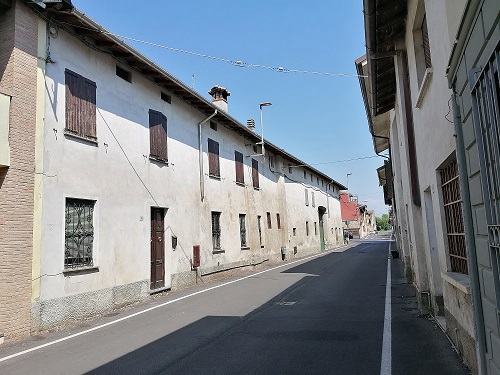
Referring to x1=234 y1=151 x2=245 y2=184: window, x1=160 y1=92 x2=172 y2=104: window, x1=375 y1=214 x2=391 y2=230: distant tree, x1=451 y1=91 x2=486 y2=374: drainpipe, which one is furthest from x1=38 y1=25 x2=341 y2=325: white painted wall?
x1=375 y1=214 x2=391 y2=230: distant tree

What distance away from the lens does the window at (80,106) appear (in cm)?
935

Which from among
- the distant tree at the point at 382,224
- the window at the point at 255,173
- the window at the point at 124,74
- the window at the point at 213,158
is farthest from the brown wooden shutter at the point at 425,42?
the distant tree at the point at 382,224

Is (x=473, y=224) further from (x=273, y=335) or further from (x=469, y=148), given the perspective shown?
(x=273, y=335)

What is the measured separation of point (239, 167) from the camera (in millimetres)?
19734

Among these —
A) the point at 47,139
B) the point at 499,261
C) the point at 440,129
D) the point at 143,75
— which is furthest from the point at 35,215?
the point at 499,261

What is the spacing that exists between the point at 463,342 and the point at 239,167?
611 inches

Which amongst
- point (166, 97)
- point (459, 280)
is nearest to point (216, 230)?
point (166, 97)

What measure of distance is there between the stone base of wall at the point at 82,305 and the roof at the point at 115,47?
248 inches

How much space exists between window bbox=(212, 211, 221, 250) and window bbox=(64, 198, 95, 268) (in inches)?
281

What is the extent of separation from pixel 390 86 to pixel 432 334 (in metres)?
6.83

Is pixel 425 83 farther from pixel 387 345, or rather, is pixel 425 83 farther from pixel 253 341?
pixel 253 341

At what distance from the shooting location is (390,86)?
1075cm

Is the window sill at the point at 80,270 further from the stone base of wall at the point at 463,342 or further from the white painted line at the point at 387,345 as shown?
the stone base of wall at the point at 463,342

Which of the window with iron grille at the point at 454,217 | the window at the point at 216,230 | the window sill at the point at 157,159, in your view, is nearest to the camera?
the window with iron grille at the point at 454,217
